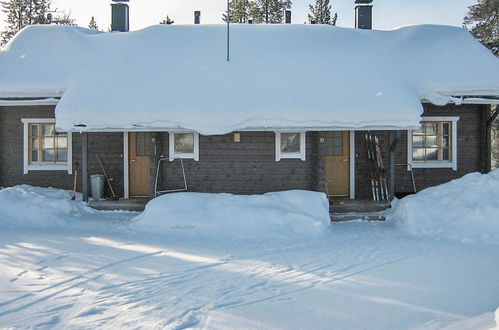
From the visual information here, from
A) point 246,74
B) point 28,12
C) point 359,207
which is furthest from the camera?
point 28,12

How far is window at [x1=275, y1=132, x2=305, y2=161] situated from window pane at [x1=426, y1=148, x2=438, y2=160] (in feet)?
12.1

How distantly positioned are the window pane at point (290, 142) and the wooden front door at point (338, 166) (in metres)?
1.12

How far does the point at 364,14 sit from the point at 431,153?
5.95 meters

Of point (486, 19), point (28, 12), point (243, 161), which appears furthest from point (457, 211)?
point (28, 12)

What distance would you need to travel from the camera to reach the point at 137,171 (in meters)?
11.6

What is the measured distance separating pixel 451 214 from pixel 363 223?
1.82 metres

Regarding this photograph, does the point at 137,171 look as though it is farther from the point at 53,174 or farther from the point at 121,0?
the point at 121,0

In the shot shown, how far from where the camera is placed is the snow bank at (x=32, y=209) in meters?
→ 8.95

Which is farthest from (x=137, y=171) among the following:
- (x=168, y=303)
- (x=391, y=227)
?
(x=168, y=303)

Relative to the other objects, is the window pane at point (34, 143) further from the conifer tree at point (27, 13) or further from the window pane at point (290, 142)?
the conifer tree at point (27, 13)

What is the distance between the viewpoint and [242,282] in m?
5.21

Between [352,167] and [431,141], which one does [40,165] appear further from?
[431,141]

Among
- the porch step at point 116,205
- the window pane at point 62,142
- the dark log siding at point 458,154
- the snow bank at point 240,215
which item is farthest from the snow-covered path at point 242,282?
the window pane at point 62,142

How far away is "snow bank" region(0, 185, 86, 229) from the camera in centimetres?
895
